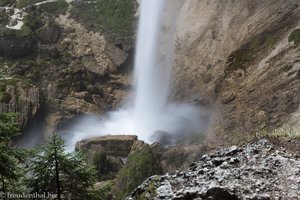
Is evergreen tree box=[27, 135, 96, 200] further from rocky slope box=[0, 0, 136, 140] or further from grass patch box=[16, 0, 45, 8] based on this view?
grass patch box=[16, 0, 45, 8]

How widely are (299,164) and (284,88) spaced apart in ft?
86.0

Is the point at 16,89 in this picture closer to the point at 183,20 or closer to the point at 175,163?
the point at 183,20

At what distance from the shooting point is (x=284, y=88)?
118ft

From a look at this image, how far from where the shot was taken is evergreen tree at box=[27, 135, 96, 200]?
44.6 feet

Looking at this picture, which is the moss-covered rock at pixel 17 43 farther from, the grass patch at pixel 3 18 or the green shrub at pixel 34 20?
the grass patch at pixel 3 18

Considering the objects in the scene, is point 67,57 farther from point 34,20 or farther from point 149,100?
point 149,100

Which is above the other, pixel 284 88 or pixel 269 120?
pixel 284 88

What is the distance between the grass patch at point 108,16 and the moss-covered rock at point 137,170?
1138 inches

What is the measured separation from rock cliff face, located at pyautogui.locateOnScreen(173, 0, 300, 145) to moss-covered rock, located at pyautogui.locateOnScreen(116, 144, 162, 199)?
5496mm

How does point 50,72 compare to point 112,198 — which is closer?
point 112,198

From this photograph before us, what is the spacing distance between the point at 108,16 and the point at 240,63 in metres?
30.1

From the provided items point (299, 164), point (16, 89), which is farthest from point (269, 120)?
point (16, 89)

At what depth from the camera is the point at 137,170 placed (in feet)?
116

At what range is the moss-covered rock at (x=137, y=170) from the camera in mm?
33844
